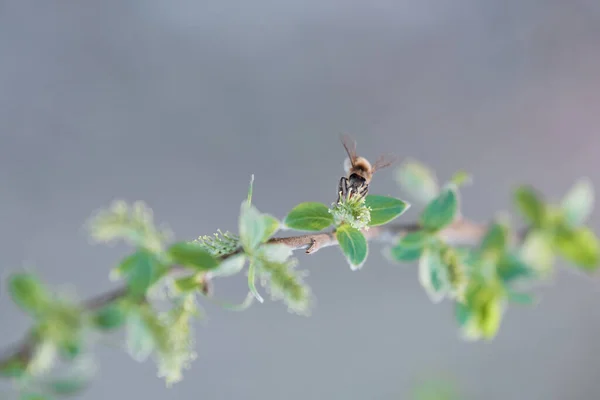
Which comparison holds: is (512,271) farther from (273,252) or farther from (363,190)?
(273,252)

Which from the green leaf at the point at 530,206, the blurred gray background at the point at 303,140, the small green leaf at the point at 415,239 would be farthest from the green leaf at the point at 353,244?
the blurred gray background at the point at 303,140

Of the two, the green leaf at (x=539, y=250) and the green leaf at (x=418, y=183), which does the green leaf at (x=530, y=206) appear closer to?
the green leaf at (x=539, y=250)

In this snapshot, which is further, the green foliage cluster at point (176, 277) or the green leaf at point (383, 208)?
the green leaf at point (383, 208)

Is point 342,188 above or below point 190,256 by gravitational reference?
above

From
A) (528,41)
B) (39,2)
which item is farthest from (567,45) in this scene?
(39,2)

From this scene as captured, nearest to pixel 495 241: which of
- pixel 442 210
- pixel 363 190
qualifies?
pixel 442 210

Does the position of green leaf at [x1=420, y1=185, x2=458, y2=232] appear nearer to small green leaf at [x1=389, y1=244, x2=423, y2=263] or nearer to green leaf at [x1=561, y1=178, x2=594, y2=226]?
small green leaf at [x1=389, y1=244, x2=423, y2=263]
